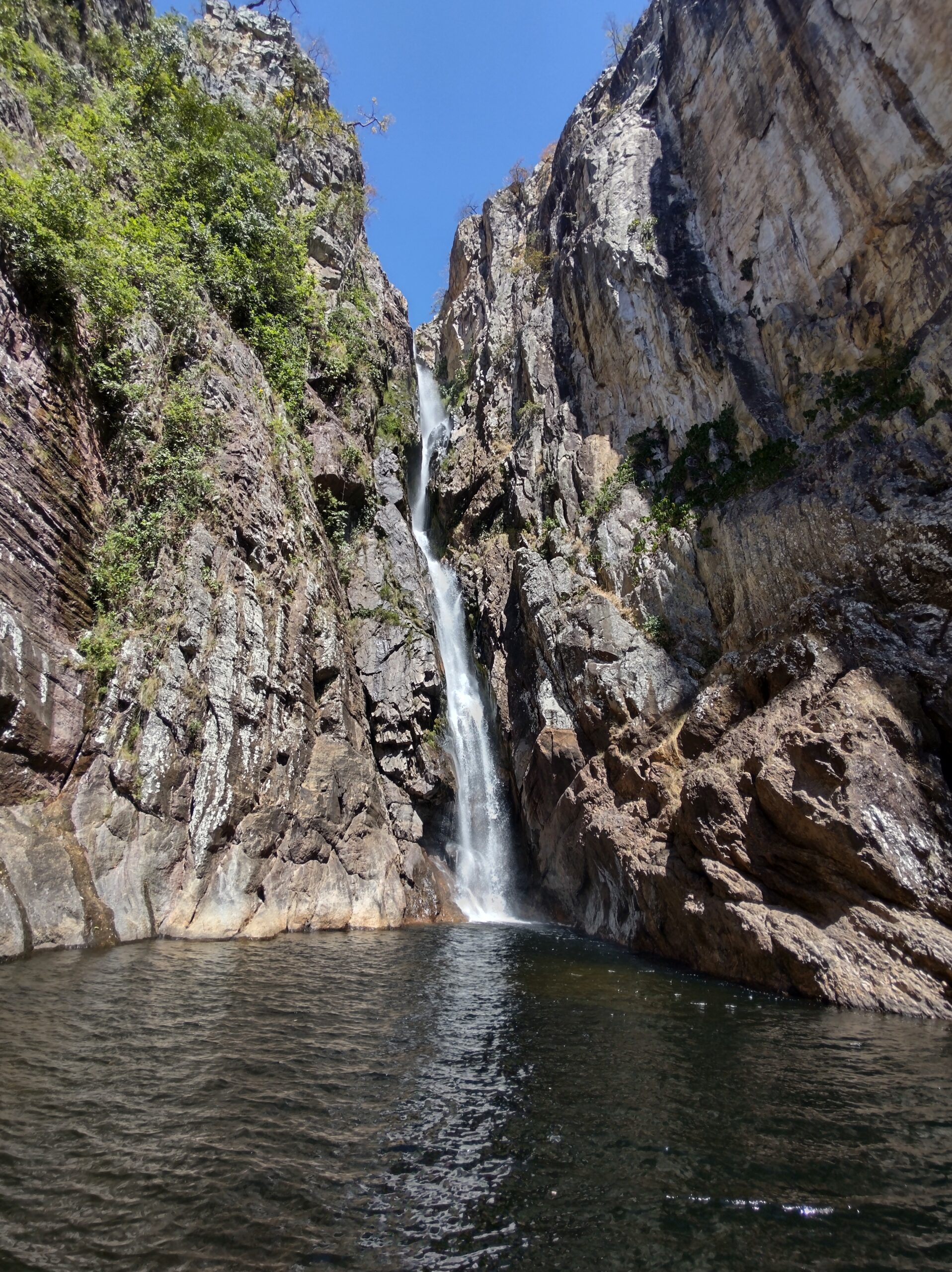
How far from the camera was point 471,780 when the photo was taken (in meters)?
24.5

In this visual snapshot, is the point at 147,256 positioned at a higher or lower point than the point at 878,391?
higher

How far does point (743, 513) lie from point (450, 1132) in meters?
17.3

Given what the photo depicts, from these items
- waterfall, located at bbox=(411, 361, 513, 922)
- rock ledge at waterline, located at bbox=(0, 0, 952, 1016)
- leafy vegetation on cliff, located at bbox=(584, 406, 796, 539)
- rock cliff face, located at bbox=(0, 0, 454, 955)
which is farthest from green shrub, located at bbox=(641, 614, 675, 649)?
waterfall, located at bbox=(411, 361, 513, 922)

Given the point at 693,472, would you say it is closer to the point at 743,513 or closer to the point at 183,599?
the point at 743,513

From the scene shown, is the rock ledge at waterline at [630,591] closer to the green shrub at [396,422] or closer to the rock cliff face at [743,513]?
the rock cliff face at [743,513]

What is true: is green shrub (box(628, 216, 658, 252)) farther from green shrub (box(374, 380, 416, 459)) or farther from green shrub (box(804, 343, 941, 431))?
green shrub (box(374, 380, 416, 459))

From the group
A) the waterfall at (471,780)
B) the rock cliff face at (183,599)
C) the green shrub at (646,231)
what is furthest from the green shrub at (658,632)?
the green shrub at (646,231)

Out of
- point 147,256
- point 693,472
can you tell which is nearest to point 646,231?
point 693,472

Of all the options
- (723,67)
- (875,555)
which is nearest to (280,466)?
(875,555)

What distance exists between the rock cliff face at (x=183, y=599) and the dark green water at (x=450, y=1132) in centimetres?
398

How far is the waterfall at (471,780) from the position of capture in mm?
22672

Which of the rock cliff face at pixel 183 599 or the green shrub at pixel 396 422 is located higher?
the green shrub at pixel 396 422

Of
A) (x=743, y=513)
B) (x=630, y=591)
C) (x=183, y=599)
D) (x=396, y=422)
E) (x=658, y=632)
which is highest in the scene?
(x=396, y=422)

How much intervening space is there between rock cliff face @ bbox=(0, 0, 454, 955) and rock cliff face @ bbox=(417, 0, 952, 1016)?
5.76 m
